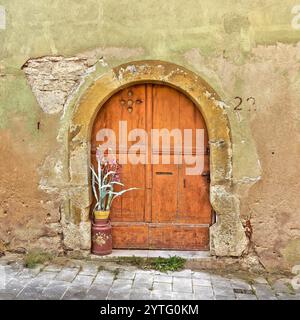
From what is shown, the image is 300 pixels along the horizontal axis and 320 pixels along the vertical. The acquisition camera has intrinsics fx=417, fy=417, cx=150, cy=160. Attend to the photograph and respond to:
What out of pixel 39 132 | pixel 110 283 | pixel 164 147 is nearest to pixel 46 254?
pixel 110 283

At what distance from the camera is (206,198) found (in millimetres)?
4680

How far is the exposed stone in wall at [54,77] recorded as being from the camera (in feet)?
14.9

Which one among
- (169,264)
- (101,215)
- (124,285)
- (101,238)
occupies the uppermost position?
(101,215)

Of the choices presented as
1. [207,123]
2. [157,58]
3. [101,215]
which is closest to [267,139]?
[207,123]

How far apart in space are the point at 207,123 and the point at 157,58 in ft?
2.87

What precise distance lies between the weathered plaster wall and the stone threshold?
53 cm

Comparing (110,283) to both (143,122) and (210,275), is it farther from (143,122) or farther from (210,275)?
(143,122)

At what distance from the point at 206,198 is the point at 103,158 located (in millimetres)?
1244

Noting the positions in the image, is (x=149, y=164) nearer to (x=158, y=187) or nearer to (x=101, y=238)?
(x=158, y=187)

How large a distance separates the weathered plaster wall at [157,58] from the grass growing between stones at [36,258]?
10 centimetres

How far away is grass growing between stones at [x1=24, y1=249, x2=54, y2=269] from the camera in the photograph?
14.8ft

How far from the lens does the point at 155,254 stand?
464cm

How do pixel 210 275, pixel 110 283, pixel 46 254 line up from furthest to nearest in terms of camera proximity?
pixel 46 254 < pixel 210 275 < pixel 110 283

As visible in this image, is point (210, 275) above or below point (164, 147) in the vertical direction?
below
